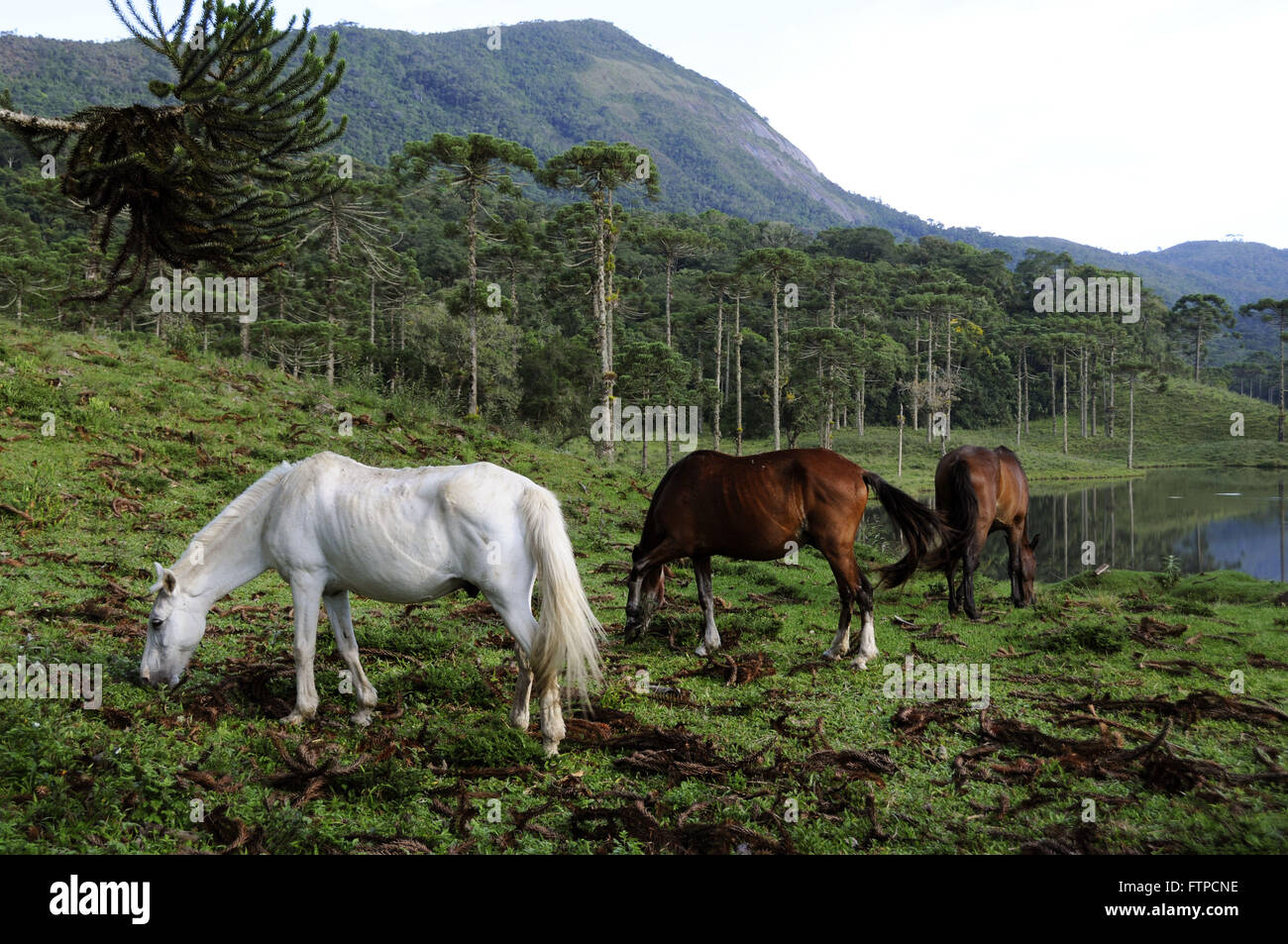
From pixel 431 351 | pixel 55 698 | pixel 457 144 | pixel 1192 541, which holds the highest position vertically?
pixel 457 144

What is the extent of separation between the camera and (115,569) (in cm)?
793

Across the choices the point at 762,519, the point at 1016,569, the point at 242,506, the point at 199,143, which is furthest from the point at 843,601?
the point at 199,143

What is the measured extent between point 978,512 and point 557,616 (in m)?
6.82

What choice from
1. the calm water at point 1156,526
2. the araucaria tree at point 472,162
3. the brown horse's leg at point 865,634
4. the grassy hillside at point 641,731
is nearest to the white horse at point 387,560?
the grassy hillside at point 641,731

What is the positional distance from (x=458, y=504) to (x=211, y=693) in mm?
2308

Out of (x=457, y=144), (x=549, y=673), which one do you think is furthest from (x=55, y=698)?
(x=457, y=144)

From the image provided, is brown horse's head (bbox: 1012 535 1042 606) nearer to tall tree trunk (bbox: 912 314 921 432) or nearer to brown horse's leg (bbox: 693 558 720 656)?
brown horse's leg (bbox: 693 558 720 656)

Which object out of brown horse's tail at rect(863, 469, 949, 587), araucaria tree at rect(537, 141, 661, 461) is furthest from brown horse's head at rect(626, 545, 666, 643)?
araucaria tree at rect(537, 141, 661, 461)

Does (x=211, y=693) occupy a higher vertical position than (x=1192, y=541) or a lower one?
higher

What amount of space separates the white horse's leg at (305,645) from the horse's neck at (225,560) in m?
0.45

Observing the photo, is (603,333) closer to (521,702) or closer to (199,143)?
(199,143)

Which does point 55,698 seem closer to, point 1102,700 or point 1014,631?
point 1102,700

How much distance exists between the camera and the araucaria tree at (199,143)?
206 inches

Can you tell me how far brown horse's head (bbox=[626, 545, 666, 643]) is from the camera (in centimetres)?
753
